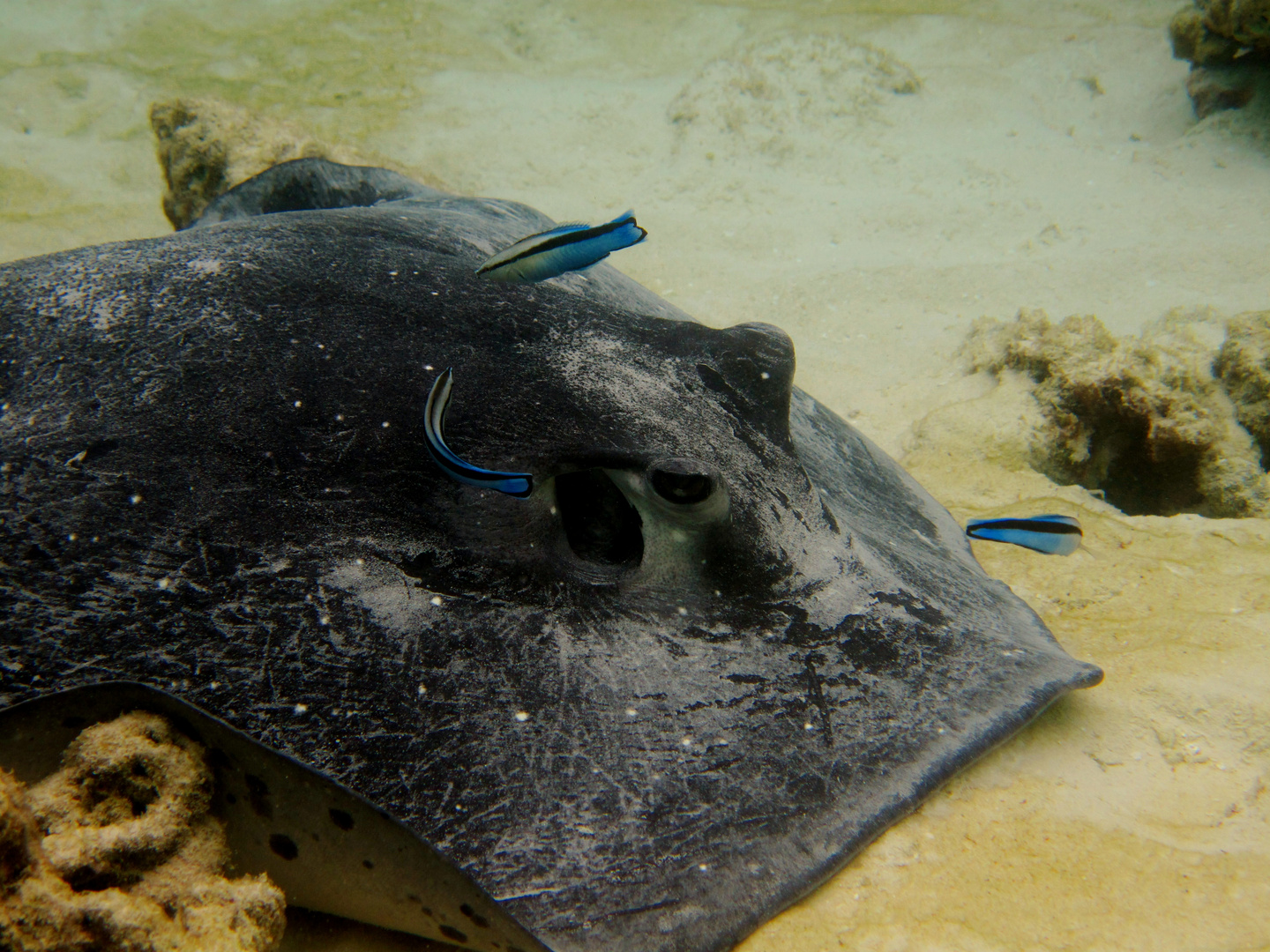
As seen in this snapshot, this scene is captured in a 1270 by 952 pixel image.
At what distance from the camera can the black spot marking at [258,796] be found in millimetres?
1448

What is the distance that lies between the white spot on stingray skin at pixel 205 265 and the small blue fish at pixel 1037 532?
2.58 meters

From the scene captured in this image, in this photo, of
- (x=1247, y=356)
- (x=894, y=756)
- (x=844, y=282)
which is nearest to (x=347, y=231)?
(x=894, y=756)

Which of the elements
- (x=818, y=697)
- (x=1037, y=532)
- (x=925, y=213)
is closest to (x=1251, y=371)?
(x=1037, y=532)

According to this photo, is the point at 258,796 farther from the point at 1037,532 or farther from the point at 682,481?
the point at 1037,532

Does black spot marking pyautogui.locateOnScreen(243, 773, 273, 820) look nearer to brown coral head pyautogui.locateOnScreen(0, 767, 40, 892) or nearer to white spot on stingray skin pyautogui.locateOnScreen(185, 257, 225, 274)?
brown coral head pyautogui.locateOnScreen(0, 767, 40, 892)

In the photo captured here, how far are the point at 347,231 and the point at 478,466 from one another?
128 cm

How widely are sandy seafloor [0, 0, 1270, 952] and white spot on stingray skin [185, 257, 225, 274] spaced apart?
2369mm

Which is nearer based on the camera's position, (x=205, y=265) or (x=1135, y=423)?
(x=205, y=265)

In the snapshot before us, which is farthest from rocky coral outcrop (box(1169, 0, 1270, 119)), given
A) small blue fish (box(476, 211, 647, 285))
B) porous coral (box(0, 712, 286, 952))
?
porous coral (box(0, 712, 286, 952))

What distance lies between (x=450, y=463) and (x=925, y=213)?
6.78 m

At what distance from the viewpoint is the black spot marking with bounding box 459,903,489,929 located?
4.38ft

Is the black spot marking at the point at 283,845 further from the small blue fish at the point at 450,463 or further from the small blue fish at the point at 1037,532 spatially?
the small blue fish at the point at 1037,532

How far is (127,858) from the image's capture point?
1.35 m

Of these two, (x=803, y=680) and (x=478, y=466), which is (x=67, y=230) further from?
(x=803, y=680)
